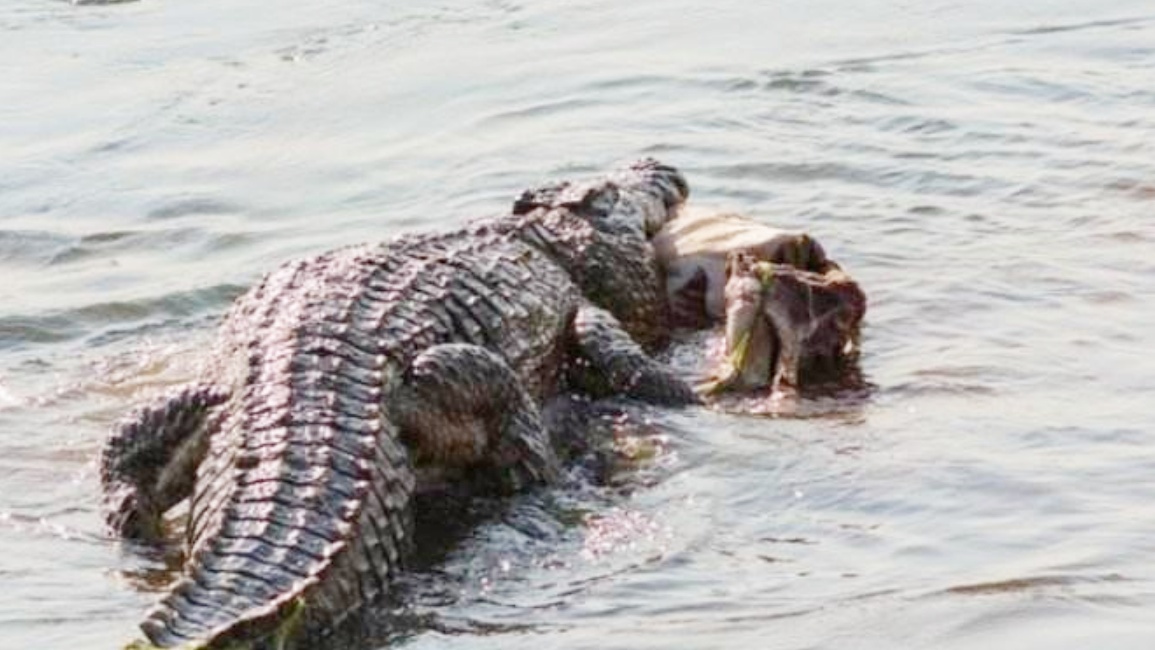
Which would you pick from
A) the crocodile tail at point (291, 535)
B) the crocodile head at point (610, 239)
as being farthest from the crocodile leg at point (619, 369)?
the crocodile tail at point (291, 535)

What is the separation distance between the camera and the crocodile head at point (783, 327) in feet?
26.3

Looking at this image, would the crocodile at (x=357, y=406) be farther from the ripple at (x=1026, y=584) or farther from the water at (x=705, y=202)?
the ripple at (x=1026, y=584)

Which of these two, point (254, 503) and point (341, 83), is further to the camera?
point (341, 83)

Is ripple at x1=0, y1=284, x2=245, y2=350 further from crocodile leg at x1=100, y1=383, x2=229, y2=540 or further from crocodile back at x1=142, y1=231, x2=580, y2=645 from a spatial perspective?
crocodile leg at x1=100, y1=383, x2=229, y2=540

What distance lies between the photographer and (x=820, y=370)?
8188 millimetres

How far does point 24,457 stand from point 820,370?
2.37 m

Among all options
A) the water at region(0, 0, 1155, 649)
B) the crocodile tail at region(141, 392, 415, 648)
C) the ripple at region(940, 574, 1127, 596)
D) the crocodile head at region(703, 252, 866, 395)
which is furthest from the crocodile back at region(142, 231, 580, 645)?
the ripple at region(940, 574, 1127, 596)

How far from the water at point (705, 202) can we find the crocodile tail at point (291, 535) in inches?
7.9

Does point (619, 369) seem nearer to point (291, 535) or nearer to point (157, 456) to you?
point (157, 456)

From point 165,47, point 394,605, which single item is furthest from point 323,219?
point 394,605

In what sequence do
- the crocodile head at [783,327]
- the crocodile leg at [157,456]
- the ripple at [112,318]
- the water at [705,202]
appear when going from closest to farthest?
the water at [705,202] < the crocodile leg at [157,456] < the crocodile head at [783,327] < the ripple at [112,318]

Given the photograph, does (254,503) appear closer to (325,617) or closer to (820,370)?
(325,617)

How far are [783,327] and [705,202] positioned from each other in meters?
2.07

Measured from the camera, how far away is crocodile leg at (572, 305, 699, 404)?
7863mm
